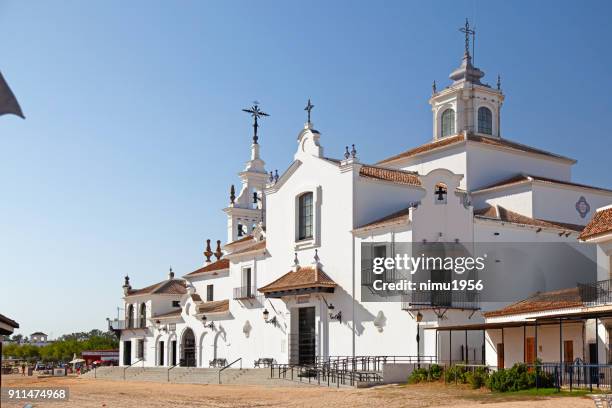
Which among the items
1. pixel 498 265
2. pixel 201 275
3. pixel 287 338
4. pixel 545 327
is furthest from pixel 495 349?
pixel 201 275

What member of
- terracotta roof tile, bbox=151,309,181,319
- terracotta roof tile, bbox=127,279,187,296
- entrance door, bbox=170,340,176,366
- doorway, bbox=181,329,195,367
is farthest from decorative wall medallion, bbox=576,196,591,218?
terracotta roof tile, bbox=127,279,187,296

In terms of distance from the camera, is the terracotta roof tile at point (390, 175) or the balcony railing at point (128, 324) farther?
the balcony railing at point (128, 324)

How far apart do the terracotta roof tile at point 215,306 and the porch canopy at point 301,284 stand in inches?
307

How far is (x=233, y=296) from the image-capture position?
2032 inches

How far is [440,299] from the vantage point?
38594 mm

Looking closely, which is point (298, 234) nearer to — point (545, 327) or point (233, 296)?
point (233, 296)

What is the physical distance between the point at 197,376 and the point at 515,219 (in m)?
19.4

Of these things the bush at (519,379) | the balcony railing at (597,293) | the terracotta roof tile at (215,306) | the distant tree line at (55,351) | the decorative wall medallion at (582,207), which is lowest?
the distant tree line at (55,351)

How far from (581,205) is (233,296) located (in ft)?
68.9

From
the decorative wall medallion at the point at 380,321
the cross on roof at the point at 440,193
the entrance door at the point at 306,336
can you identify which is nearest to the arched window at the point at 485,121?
the cross on roof at the point at 440,193

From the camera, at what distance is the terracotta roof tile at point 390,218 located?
40253mm

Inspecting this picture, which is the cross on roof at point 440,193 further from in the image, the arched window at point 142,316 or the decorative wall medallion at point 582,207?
the arched window at point 142,316

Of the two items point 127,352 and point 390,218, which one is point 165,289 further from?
point 390,218

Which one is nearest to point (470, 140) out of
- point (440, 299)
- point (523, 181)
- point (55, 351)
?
point (523, 181)
